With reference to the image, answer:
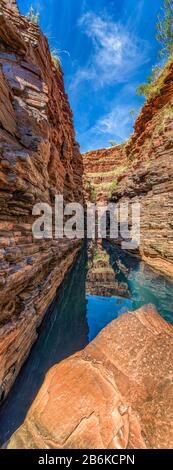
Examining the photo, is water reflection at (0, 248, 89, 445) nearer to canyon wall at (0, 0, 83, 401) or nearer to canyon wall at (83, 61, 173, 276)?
canyon wall at (0, 0, 83, 401)

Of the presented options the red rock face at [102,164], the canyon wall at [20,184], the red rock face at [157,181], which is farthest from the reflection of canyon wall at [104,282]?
the red rock face at [102,164]

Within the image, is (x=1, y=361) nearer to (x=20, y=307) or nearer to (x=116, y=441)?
(x=20, y=307)

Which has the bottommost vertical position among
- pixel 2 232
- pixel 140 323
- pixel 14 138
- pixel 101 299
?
pixel 101 299

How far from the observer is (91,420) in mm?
2135

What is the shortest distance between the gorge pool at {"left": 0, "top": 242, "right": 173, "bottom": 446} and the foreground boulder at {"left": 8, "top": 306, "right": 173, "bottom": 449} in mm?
570

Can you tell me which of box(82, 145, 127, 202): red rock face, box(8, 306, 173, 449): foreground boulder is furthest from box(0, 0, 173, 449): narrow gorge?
box(82, 145, 127, 202): red rock face

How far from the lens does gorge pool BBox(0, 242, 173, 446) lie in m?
3.16

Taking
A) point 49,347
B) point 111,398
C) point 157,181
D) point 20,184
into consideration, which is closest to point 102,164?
point 157,181

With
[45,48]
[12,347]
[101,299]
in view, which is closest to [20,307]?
[12,347]

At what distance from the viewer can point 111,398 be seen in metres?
2.36

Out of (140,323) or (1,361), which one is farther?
(140,323)

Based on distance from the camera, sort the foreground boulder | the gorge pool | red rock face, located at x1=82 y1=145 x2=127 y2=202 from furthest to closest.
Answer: red rock face, located at x1=82 y1=145 x2=127 y2=202, the gorge pool, the foreground boulder

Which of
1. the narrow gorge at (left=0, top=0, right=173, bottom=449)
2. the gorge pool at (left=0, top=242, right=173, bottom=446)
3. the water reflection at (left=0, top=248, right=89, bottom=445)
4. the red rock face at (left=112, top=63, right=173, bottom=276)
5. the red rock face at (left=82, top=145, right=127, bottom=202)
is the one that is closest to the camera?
the narrow gorge at (left=0, top=0, right=173, bottom=449)
